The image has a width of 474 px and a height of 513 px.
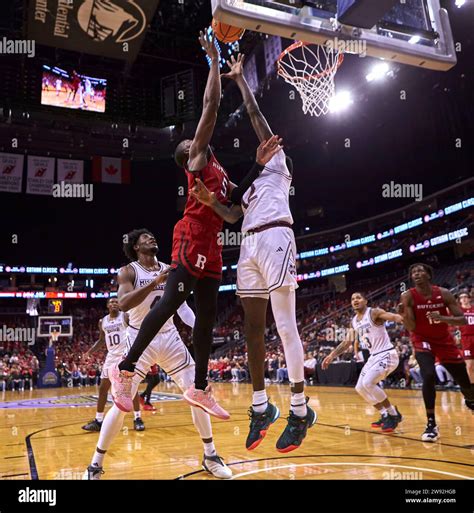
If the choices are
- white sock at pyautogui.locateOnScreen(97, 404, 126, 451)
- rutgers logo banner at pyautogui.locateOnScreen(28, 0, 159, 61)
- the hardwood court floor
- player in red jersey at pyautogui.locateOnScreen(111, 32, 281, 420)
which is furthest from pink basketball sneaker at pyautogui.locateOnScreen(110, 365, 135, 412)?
rutgers logo banner at pyautogui.locateOnScreen(28, 0, 159, 61)

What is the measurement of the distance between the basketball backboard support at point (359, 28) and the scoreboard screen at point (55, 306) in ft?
93.4

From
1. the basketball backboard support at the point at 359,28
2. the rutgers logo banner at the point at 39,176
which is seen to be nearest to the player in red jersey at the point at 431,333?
the basketball backboard support at the point at 359,28

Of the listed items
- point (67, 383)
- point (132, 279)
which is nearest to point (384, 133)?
point (67, 383)

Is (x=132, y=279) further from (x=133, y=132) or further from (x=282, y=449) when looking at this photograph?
(x=133, y=132)

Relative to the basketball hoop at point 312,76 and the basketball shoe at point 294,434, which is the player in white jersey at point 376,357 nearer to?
the basketball shoe at point 294,434

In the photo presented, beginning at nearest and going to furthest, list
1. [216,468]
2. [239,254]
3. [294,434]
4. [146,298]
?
1. [294,434]
2. [216,468]
3. [146,298]
4. [239,254]

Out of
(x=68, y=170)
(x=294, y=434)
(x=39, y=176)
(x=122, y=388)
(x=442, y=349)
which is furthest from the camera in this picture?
(x=68, y=170)

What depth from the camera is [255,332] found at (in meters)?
3.76

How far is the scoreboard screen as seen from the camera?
1201 inches

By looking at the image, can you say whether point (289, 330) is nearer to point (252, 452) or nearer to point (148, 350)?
point (148, 350)

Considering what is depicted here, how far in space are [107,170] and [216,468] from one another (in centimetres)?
2274

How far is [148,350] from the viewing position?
4.76m

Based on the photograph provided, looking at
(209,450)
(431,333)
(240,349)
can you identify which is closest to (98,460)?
(209,450)

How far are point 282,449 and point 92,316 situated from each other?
106 ft
